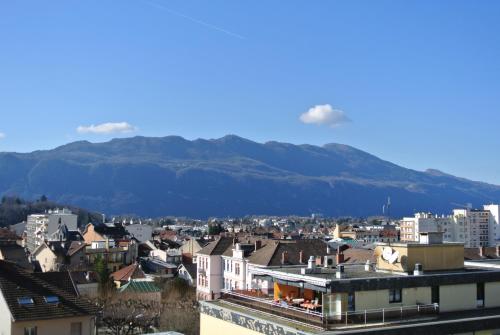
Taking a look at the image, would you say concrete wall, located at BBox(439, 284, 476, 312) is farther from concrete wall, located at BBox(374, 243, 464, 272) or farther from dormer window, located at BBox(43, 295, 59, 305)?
dormer window, located at BBox(43, 295, 59, 305)

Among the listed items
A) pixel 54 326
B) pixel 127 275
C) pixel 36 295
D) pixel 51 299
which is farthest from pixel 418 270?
pixel 127 275

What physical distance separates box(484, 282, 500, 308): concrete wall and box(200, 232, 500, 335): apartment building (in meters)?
0.04

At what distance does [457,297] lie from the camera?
24.7 metres

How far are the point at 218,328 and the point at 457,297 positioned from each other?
9.37 m

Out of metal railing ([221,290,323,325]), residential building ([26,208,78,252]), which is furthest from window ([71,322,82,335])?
Result: residential building ([26,208,78,252])

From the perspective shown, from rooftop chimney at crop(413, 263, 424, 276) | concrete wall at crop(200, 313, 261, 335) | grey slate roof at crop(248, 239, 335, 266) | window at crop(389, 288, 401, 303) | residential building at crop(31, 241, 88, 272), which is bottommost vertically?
residential building at crop(31, 241, 88, 272)

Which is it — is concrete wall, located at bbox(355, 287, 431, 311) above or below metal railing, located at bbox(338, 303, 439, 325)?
above

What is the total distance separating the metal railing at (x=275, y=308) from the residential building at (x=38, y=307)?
8.71m

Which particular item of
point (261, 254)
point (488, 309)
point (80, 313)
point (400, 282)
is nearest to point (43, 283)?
point (80, 313)

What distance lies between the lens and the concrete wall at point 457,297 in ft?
79.7

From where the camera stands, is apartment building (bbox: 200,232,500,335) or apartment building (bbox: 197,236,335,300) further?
apartment building (bbox: 197,236,335,300)

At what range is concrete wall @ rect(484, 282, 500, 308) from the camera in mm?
25380

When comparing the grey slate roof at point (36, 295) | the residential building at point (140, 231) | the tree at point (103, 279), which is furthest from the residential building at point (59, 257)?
the residential building at point (140, 231)

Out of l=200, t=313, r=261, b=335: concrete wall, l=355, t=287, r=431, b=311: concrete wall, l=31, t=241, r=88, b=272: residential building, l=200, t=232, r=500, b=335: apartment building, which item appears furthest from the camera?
l=31, t=241, r=88, b=272: residential building
